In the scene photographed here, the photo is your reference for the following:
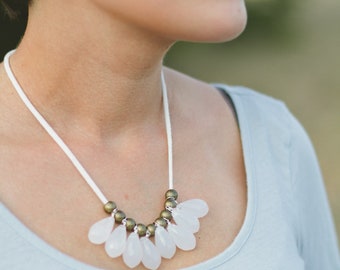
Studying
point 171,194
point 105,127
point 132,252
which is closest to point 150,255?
point 132,252

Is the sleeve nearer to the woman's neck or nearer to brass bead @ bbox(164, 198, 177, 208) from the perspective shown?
brass bead @ bbox(164, 198, 177, 208)

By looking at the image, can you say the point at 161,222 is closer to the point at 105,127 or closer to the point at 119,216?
the point at 119,216

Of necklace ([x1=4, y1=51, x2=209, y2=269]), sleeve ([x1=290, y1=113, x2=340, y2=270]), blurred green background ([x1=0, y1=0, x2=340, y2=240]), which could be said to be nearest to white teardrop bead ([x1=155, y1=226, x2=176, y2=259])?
necklace ([x1=4, y1=51, x2=209, y2=269])

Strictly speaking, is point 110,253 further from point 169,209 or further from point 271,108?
point 271,108

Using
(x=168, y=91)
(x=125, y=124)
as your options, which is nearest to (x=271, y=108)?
(x=168, y=91)

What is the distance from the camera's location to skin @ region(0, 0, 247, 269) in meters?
1.39

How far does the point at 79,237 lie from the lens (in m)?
1.38

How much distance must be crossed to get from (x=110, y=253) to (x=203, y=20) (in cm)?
44

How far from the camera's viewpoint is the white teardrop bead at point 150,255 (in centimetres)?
141

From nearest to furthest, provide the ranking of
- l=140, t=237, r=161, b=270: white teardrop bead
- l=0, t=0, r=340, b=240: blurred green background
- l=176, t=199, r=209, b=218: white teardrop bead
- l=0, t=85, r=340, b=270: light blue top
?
l=0, t=85, r=340, b=270: light blue top < l=140, t=237, r=161, b=270: white teardrop bead < l=176, t=199, r=209, b=218: white teardrop bead < l=0, t=0, r=340, b=240: blurred green background

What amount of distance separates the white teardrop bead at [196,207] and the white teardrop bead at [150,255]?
11 cm

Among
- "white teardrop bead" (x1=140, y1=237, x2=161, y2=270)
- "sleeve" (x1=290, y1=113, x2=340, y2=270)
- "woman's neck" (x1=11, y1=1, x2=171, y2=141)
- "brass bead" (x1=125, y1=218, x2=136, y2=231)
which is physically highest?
"woman's neck" (x1=11, y1=1, x2=171, y2=141)

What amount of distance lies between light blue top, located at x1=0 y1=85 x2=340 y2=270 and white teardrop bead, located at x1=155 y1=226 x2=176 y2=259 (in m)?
0.06

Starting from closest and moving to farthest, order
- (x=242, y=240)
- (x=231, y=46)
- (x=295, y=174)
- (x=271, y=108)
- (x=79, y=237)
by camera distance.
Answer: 1. (x=79, y=237)
2. (x=242, y=240)
3. (x=295, y=174)
4. (x=271, y=108)
5. (x=231, y=46)
